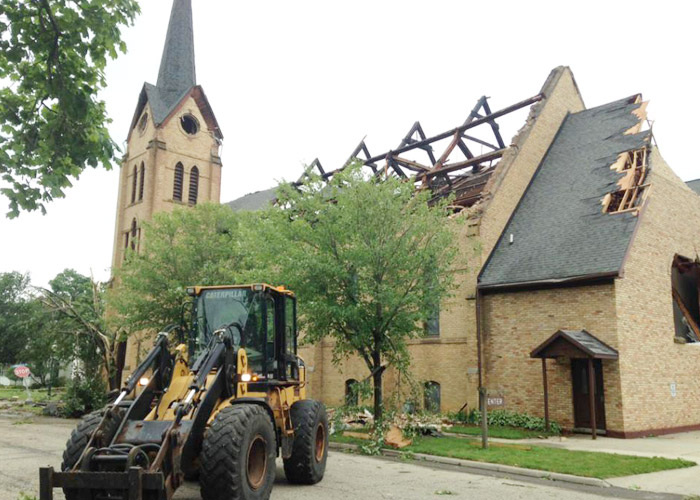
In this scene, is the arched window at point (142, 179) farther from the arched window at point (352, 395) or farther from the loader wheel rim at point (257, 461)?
the loader wheel rim at point (257, 461)

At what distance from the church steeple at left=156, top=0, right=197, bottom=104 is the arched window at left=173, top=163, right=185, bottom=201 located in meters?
6.17

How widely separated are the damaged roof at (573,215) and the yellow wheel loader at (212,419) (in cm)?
1157

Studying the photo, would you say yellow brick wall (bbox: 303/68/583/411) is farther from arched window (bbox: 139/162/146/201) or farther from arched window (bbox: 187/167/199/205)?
arched window (bbox: 139/162/146/201)

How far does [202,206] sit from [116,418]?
2118 centimetres

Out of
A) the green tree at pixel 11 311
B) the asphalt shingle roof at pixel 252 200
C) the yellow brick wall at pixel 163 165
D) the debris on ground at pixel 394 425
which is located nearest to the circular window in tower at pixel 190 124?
the yellow brick wall at pixel 163 165

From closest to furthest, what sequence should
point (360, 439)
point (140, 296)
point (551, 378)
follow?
point (360, 439)
point (551, 378)
point (140, 296)

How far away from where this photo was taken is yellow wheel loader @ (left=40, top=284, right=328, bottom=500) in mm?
6750

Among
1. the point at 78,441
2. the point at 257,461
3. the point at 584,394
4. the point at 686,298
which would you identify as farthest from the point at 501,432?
the point at 78,441

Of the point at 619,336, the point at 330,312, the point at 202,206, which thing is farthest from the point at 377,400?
the point at 202,206

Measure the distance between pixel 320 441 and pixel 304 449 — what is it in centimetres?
87

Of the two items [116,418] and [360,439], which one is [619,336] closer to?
[360,439]

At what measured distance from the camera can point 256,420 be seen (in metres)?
7.80

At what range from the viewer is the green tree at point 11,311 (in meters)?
53.9

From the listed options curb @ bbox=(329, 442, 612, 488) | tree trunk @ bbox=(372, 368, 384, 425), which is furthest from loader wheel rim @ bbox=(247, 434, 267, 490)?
tree trunk @ bbox=(372, 368, 384, 425)
